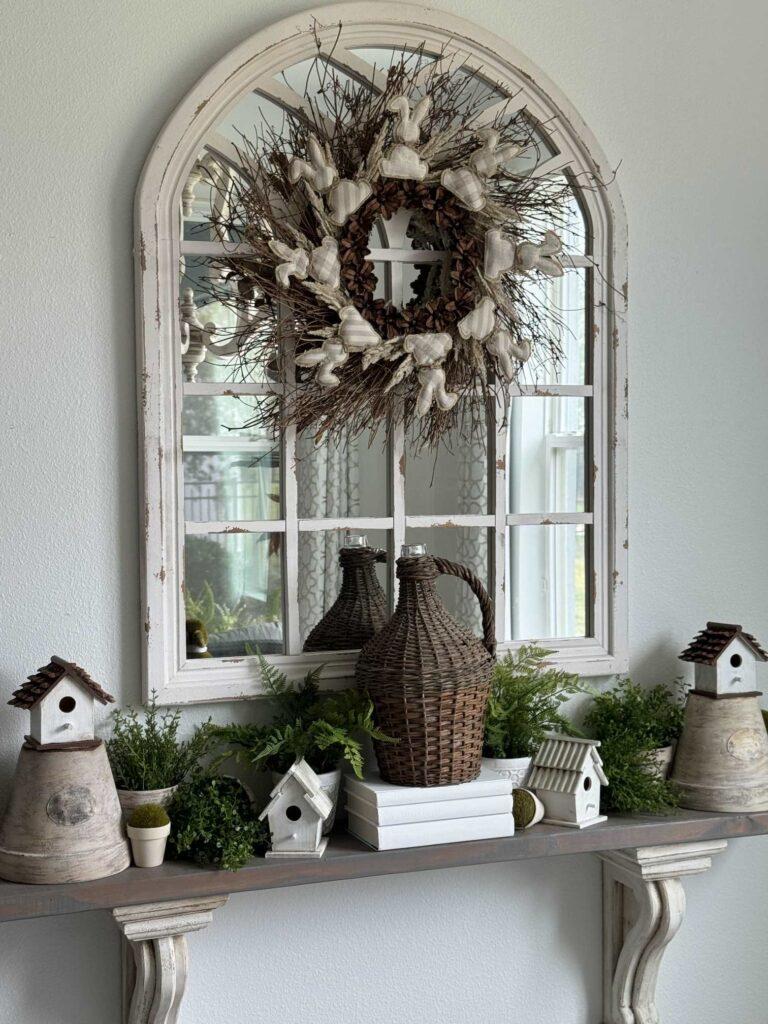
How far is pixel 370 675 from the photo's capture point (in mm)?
1629

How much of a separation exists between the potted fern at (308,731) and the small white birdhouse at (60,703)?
0.72ft

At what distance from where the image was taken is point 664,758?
185 centimetres

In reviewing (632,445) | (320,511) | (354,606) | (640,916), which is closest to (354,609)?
(354,606)

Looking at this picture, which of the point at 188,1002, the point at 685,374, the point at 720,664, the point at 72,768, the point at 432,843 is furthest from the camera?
the point at 685,374

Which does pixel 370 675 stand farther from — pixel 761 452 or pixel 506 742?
pixel 761 452

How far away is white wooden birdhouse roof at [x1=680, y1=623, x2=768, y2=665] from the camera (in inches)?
72.6

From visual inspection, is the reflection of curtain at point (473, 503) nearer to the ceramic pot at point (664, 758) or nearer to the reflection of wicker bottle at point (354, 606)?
the reflection of wicker bottle at point (354, 606)

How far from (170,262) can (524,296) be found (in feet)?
1.92

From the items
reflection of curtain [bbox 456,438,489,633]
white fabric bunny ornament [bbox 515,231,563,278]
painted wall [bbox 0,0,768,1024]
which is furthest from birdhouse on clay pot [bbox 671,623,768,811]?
white fabric bunny ornament [bbox 515,231,563,278]

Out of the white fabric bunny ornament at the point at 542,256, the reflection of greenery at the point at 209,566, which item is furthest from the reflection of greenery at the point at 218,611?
the white fabric bunny ornament at the point at 542,256

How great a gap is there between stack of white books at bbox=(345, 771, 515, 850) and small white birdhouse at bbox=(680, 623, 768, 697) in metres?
0.44

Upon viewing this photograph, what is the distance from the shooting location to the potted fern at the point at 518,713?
1.74 meters

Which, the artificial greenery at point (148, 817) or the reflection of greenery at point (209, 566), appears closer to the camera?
the artificial greenery at point (148, 817)

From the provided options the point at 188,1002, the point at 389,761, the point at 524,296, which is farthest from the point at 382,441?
the point at 188,1002
